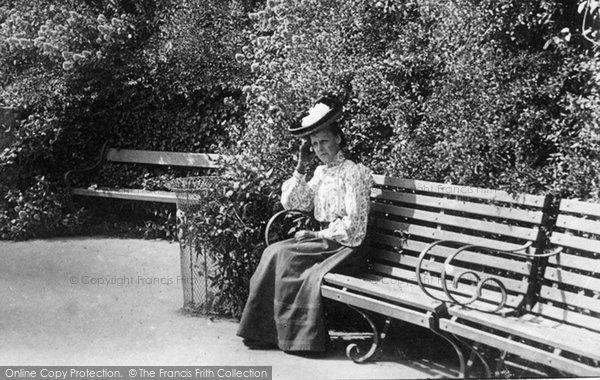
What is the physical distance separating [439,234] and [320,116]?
3.42 feet

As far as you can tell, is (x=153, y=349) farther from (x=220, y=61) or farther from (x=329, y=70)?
(x=220, y=61)

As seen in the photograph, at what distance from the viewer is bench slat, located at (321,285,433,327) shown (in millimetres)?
3764

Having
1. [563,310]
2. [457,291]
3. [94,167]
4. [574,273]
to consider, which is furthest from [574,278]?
[94,167]

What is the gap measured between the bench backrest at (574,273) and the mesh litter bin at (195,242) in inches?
93.2

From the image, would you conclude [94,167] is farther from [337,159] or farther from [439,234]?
[439,234]

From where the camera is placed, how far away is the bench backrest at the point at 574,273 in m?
3.50

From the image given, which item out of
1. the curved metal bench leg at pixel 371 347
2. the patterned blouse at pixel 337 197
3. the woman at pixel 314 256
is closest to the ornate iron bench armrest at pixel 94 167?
the patterned blouse at pixel 337 197

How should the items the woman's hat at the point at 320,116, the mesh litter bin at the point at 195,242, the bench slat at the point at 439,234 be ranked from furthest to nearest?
the mesh litter bin at the point at 195,242
the woman's hat at the point at 320,116
the bench slat at the point at 439,234

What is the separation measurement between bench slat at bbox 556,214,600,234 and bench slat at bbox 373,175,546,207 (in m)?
0.14

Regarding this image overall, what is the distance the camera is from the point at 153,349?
4.52 metres

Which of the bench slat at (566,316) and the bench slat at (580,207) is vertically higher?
the bench slat at (580,207)

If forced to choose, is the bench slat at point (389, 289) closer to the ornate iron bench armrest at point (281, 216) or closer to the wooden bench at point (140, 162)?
the ornate iron bench armrest at point (281, 216)

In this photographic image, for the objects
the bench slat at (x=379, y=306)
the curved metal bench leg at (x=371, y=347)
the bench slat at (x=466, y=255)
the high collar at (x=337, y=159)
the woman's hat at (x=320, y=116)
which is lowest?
the curved metal bench leg at (x=371, y=347)

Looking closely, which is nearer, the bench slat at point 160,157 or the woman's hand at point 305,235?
the woman's hand at point 305,235
